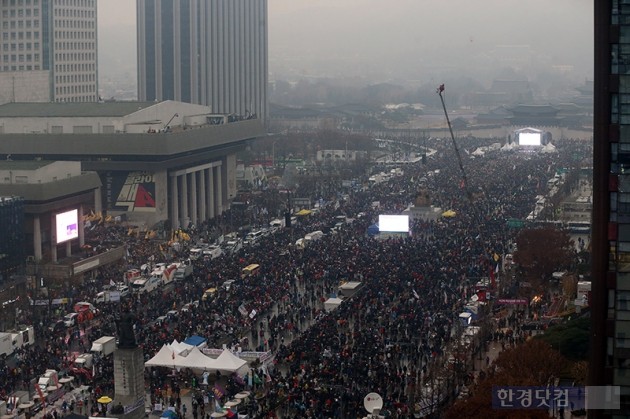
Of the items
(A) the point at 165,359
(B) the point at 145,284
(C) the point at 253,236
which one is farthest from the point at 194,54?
(A) the point at 165,359

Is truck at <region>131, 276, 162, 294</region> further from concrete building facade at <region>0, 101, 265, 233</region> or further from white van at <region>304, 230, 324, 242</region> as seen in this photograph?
concrete building facade at <region>0, 101, 265, 233</region>

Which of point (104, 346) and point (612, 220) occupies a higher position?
point (612, 220)

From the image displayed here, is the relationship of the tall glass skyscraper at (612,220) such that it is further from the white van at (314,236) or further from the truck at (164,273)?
the white van at (314,236)

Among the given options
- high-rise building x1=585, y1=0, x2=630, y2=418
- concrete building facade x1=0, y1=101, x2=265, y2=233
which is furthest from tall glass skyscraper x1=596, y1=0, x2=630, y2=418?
concrete building facade x1=0, y1=101, x2=265, y2=233

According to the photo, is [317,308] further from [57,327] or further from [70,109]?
[70,109]

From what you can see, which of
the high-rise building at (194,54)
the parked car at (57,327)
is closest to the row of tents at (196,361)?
the parked car at (57,327)

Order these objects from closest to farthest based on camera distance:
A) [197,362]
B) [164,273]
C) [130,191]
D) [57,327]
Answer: [197,362] < [57,327] < [164,273] < [130,191]
